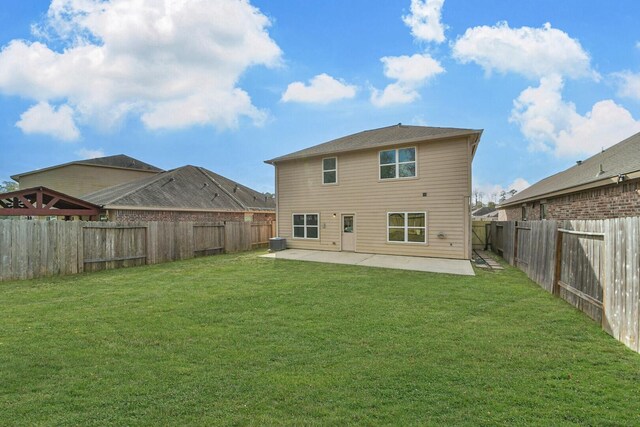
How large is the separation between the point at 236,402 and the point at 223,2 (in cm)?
1179

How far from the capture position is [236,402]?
2.90m

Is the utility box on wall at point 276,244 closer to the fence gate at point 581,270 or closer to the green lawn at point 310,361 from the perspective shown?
the green lawn at point 310,361

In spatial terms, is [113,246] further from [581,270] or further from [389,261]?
[581,270]

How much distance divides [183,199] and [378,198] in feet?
43.9

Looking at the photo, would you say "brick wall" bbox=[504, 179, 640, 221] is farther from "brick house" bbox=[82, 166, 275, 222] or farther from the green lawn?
"brick house" bbox=[82, 166, 275, 222]

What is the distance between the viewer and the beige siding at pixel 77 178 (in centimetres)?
2727

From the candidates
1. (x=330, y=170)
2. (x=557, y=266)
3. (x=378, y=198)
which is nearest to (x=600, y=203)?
(x=557, y=266)

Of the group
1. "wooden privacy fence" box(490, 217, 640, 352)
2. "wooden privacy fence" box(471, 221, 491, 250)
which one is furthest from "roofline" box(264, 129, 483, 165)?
"wooden privacy fence" box(471, 221, 491, 250)

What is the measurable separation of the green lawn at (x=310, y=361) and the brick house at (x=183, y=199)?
12.2 metres

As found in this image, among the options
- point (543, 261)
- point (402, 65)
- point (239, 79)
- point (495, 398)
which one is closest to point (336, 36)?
point (402, 65)

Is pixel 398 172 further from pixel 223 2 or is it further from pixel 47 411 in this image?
pixel 47 411

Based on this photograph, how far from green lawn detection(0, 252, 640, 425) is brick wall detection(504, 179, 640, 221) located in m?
4.42

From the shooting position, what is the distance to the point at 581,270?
19.4 ft

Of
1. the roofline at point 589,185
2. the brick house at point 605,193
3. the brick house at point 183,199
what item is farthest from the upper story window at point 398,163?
the brick house at point 183,199
